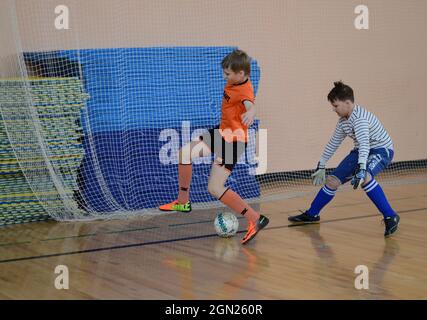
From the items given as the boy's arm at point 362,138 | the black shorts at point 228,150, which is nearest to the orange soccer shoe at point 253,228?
the black shorts at point 228,150

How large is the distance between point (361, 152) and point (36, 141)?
2.69 metres

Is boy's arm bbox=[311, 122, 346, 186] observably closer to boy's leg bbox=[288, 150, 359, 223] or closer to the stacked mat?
boy's leg bbox=[288, 150, 359, 223]

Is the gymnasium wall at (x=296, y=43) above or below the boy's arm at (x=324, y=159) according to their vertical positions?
above

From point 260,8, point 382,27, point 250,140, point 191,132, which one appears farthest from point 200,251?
point 382,27

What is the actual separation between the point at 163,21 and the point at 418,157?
14.3 feet

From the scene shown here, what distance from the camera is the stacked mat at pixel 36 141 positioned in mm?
5719

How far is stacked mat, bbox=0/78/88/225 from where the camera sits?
572cm

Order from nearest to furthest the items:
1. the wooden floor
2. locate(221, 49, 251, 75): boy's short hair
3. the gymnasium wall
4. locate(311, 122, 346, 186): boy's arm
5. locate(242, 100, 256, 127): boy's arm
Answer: the wooden floor, locate(242, 100, 256, 127): boy's arm, locate(221, 49, 251, 75): boy's short hair, locate(311, 122, 346, 186): boy's arm, the gymnasium wall

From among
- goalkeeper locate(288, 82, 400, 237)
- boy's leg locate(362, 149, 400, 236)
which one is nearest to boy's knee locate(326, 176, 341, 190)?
goalkeeper locate(288, 82, 400, 237)

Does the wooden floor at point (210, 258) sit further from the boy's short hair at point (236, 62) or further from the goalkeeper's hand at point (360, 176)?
the boy's short hair at point (236, 62)

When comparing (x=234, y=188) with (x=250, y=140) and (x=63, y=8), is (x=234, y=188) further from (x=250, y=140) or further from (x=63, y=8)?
(x=63, y=8)

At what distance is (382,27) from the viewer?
9.18m

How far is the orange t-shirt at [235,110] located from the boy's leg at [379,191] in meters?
1.06

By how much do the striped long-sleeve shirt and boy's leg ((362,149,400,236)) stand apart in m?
0.08
